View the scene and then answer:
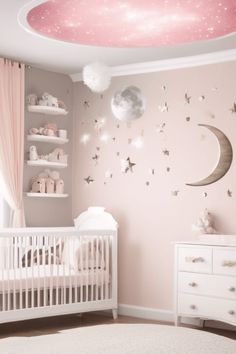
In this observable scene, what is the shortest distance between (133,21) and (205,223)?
1.83 meters

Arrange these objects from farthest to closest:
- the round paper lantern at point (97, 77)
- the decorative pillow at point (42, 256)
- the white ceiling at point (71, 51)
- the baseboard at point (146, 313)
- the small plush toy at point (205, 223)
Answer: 1. the baseboard at point (146, 313)
2. the small plush toy at point (205, 223)
3. the decorative pillow at point (42, 256)
4. the white ceiling at point (71, 51)
5. the round paper lantern at point (97, 77)

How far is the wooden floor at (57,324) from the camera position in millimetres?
4695

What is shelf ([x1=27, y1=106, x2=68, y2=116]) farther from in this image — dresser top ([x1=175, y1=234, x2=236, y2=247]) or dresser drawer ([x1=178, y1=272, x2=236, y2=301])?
dresser drawer ([x1=178, y1=272, x2=236, y2=301])

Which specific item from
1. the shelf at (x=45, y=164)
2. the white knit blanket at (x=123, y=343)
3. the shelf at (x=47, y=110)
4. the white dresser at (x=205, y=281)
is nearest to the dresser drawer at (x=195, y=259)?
the white dresser at (x=205, y=281)

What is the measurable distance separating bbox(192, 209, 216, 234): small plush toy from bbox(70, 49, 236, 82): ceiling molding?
1247mm

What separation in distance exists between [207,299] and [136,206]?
1.23 metres

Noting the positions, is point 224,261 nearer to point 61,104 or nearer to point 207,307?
point 207,307

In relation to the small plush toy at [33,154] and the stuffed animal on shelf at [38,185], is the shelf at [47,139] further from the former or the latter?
the stuffed animal on shelf at [38,185]

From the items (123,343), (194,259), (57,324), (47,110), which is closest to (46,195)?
→ (47,110)

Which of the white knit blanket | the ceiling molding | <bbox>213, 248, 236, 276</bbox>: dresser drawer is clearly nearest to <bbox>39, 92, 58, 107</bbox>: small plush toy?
the ceiling molding

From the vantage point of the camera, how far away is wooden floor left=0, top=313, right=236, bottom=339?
185 inches

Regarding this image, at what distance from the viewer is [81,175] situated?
234 inches

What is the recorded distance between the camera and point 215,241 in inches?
187

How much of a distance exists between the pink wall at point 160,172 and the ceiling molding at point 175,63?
51 mm
